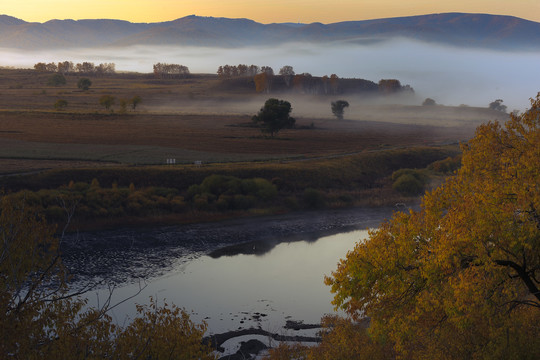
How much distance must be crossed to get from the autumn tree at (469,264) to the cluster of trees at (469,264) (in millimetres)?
37

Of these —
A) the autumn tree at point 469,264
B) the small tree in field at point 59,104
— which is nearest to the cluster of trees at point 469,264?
the autumn tree at point 469,264

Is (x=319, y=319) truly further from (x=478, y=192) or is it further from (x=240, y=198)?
(x=240, y=198)

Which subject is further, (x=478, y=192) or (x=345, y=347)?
(x=345, y=347)

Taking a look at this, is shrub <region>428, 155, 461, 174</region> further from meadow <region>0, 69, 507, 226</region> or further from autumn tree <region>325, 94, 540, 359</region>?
autumn tree <region>325, 94, 540, 359</region>

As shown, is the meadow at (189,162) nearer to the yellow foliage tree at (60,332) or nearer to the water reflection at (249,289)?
the water reflection at (249,289)

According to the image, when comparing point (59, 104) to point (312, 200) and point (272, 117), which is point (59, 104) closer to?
point (272, 117)

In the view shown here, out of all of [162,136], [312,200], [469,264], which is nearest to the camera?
[469,264]

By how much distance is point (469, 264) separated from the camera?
18.5 m

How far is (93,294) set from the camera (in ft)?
132

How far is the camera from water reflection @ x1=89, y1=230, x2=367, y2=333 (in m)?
36.3

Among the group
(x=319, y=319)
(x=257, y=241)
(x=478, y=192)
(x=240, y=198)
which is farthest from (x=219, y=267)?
(x=478, y=192)

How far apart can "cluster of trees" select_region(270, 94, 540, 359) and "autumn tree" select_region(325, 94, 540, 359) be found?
4cm

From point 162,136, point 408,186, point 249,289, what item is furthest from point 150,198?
point 162,136

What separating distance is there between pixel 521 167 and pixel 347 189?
6242 cm
